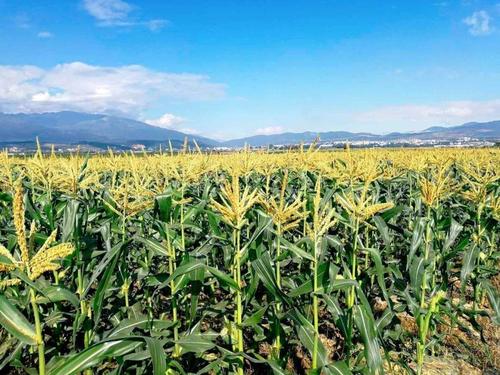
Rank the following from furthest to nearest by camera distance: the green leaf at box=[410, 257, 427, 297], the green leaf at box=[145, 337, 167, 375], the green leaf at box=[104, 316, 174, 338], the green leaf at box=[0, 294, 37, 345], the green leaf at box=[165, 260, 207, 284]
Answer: the green leaf at box=[410, 257, 427, 297]
the green leaf at box=[104, 316, 174, 338]
the green leaf at box=[165, 260, 207, 284]
the green leaf at box=[145, 337, 167, 375]
the green leaf at box=[0, 294, 37, 345]

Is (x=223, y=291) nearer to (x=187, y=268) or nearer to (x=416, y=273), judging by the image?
(x=416, y=273)

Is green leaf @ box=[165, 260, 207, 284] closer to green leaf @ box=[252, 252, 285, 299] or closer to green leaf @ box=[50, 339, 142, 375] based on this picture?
green leaf @ box=[252, 252, 285, 299]

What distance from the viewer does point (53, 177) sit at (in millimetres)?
4789

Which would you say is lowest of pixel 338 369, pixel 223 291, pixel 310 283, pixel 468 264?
pixel 223 291

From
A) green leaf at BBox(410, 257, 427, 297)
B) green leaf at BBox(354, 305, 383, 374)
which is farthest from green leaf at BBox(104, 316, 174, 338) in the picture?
green leaf at BBox(410, 257, 427, 297)

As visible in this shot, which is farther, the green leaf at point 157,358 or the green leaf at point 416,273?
the green leaf at point 416,273

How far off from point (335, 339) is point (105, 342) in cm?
386

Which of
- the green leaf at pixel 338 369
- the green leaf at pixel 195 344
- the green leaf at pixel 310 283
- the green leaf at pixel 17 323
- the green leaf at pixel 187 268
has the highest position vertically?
the green leaf at pixel 17 323

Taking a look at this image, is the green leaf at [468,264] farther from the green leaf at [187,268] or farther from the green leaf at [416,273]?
the green leaf at [187,268]

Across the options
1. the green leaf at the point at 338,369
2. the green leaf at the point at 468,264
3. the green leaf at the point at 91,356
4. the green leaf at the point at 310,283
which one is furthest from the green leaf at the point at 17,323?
the green leaf at the point at 468,264

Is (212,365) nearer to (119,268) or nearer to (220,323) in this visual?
(119,268)

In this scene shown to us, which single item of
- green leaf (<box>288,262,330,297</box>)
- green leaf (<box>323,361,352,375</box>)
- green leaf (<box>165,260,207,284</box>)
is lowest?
green leaf (<box>323,361,352,375</box>)

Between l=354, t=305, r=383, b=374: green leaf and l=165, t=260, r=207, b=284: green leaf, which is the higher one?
l=165, t=260, r=207, b=284: green leaf

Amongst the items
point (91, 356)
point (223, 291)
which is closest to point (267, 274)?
point (91, 356)
